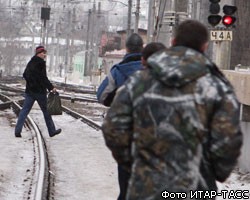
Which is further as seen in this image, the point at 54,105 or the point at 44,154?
the point at 54,105

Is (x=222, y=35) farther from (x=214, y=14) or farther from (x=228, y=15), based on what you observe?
(x=214, y=14)

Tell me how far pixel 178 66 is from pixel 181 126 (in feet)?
1.03

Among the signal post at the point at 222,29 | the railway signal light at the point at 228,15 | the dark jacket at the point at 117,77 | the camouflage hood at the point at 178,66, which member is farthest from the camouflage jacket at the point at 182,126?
the railway signal light at the point at 228,15

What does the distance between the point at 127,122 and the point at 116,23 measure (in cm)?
10981

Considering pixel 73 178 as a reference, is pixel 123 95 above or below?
above

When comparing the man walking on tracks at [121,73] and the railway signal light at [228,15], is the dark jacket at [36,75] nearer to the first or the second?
the railway signal light at [228,15]

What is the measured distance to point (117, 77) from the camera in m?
4.98

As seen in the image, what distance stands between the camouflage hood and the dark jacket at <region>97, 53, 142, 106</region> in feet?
5.75

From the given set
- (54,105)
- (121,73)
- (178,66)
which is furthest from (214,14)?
(178,66)

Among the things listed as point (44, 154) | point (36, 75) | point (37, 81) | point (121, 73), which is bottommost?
point (44, 154)

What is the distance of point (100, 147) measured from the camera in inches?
416

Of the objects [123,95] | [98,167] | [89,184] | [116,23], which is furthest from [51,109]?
[116,23]

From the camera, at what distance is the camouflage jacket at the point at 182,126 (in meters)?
3.09

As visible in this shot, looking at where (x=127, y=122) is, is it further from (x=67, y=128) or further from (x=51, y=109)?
(x=51, y=109)
